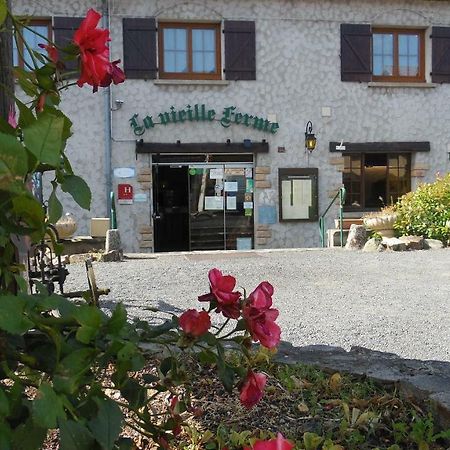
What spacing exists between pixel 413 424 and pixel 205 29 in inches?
450

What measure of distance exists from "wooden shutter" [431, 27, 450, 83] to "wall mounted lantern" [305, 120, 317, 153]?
2.90 m

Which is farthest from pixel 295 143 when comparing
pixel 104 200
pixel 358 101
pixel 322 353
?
pixel 322 353

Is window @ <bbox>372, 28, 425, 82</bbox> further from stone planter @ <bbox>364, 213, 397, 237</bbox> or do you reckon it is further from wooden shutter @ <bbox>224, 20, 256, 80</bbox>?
stone planter @ <bbox>364, 213, 397, 237</bbox>

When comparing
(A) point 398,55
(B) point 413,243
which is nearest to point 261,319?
(B) point 413,243

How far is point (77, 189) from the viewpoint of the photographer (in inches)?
34.4

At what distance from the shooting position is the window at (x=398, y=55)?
1304cm

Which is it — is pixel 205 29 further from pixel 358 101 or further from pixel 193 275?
pixel 193 275

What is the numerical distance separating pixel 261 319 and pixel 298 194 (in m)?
11.7

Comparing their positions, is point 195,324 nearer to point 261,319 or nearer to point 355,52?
point 261,319

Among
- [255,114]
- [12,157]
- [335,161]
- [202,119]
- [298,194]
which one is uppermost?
[255,114]

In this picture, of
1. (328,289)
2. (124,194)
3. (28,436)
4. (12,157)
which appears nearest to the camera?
(12,157)

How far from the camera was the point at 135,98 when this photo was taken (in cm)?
1210

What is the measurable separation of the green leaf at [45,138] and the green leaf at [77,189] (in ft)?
0.43

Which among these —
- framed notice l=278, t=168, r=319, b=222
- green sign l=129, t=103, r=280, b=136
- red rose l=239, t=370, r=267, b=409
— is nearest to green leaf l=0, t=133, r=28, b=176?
red rose l=239, t=370, r=267, b=409
